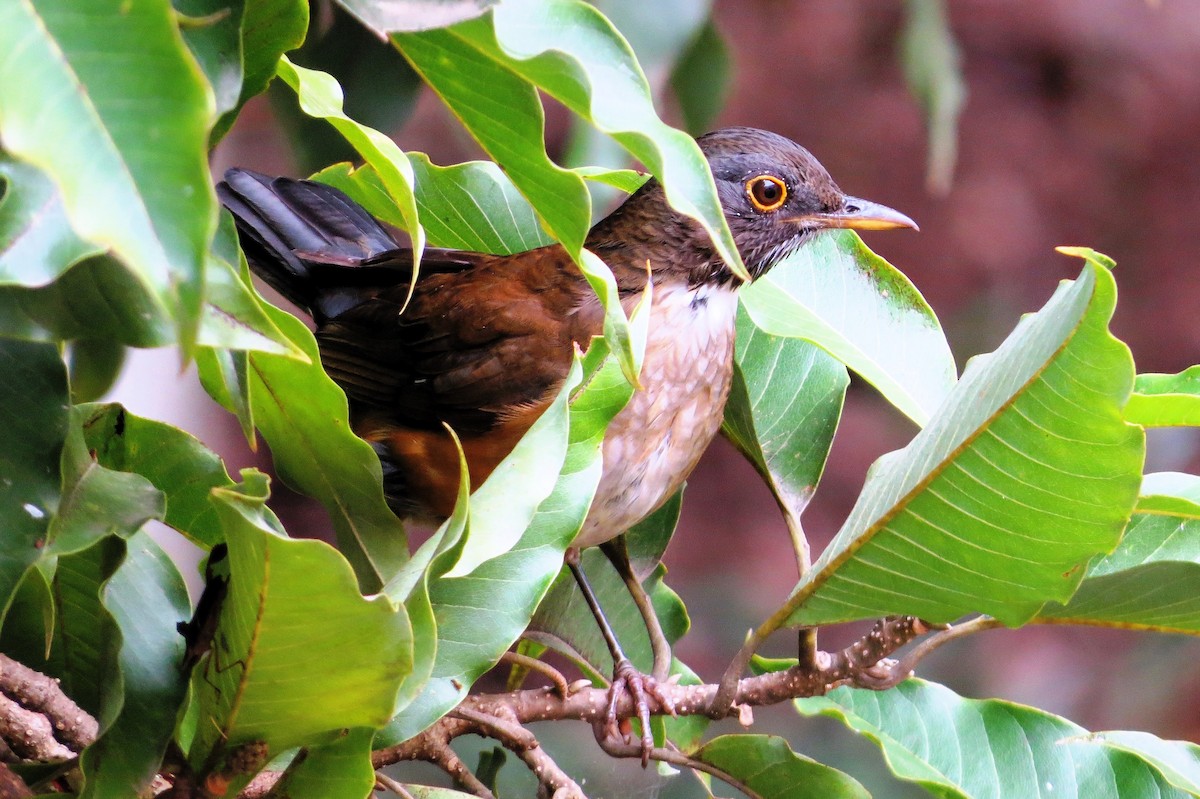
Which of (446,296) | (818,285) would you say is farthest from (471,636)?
(446,296)

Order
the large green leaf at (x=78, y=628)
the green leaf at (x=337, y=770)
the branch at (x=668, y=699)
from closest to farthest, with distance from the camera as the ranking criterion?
1. the green leaf at (x=337, y=770)
2. the large green leaf at (x=78, y=628)
3. the branch at (x=668, y=699)

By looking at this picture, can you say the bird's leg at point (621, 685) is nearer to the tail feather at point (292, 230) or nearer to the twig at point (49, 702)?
the twig at point (49, 702)

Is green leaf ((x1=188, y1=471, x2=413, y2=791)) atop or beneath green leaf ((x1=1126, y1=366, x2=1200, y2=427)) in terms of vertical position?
beneath

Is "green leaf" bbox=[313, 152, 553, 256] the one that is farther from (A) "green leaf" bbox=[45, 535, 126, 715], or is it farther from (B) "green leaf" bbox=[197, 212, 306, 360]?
(B) "green leaf" bbox=[197, 212, 306, 360]

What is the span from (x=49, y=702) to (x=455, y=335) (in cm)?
135

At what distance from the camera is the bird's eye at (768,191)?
96.6 inches

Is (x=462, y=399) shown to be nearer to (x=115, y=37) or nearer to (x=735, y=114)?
(x=115, y=37)

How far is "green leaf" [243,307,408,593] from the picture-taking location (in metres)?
1.16

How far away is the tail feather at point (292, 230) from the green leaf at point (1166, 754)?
1.71 meters

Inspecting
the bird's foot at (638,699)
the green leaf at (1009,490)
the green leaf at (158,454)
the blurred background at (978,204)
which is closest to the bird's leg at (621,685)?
the bird's foot at (638,699)

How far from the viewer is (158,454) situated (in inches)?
52.7

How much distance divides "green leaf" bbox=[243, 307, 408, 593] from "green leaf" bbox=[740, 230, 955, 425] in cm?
66

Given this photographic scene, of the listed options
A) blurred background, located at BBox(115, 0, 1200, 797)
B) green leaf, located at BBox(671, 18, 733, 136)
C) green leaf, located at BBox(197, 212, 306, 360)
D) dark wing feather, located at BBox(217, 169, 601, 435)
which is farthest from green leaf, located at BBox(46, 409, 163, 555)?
blurred background, located at BBox(115, 0, 1200, 797)

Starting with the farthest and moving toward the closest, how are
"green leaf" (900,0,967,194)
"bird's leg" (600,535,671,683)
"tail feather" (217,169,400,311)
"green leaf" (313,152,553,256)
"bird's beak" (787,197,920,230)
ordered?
1. "green leaf" (900,0,967,194)
2. "tail feather" (217,169,400,311)
3. "bird's beak" (787,197,920,230)
4. "green leaf" (313,152,553,256)
5. "bird's leg" (600,535,671,683)
